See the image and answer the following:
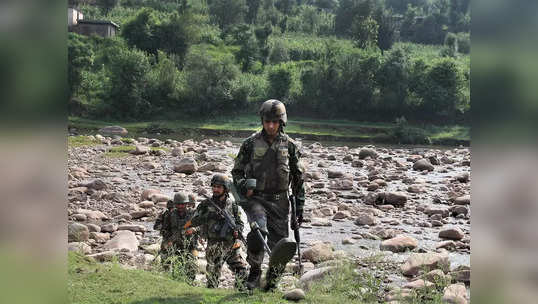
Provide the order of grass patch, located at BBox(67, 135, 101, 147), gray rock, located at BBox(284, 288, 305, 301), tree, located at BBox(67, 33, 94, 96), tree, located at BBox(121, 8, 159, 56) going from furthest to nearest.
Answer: tree, located at BBox(121, 8, 159, 56)
tree, located at BBox(67, 33, 94, 96)
grass patch, located at BBox(67, 135, 101, 147)
gray rock, located at BBox(284, 288, 305, 301)

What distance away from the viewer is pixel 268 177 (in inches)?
211

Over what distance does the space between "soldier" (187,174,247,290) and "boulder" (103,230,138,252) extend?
3.15 meters

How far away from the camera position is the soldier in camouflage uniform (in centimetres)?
614

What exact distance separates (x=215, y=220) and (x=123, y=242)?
3.62 m

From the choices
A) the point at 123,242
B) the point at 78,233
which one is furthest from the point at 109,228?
the point at 123,242

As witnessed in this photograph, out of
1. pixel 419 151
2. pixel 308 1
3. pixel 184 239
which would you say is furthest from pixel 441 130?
pixel 308 1

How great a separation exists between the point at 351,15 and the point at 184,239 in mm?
66874

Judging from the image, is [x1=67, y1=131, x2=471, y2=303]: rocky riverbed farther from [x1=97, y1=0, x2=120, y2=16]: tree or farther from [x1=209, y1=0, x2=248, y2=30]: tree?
[x1=97, y1=0, x2=120, y2=16]: tree

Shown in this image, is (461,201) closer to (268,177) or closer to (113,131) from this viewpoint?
(268,177)

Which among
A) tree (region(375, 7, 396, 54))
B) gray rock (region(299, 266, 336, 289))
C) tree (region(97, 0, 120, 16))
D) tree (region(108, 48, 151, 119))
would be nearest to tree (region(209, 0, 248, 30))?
tree (region(97, 0, 120, 16))

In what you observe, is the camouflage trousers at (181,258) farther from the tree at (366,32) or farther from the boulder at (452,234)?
the tree at (366,32)

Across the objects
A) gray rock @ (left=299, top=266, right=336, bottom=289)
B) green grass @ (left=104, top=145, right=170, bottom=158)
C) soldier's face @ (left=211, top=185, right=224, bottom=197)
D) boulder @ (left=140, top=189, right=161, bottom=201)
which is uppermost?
soldier's face @ (left=211, top=185, right=224, bottom=197)
